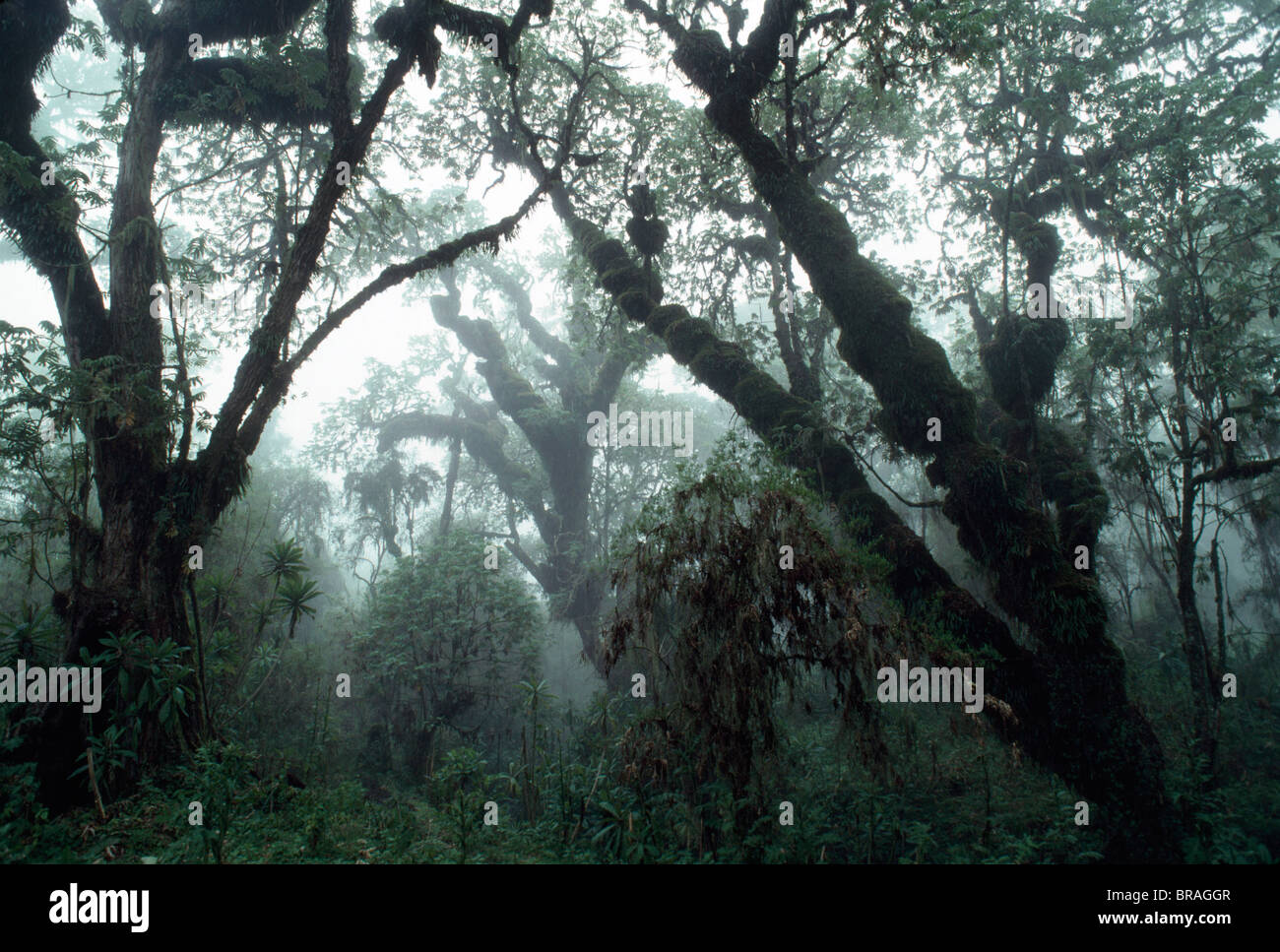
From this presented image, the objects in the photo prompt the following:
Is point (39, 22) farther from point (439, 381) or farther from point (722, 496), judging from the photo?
point (439, 381)

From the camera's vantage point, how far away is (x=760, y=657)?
5070 millimetres

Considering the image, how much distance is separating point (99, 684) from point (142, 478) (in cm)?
231

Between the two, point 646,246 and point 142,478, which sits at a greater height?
point 646,246

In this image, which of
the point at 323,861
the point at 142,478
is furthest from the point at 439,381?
the point at 323,861
